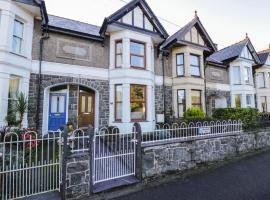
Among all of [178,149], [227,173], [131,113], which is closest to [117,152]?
[178,149]

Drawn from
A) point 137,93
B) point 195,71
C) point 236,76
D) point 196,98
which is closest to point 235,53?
point 236,76

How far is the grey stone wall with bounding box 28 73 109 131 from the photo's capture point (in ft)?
32.3

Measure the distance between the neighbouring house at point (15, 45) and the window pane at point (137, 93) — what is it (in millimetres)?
5798

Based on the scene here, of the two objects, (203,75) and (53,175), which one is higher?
(203,75)

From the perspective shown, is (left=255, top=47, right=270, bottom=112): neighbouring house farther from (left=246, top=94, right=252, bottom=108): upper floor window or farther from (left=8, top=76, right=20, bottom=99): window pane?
(left=8, top=76, right=20, bottom=99): window pane

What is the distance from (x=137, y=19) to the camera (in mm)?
12734

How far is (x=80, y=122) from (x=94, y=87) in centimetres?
228

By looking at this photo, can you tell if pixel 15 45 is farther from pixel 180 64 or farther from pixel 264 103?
pixel 264 103

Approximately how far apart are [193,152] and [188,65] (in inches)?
350

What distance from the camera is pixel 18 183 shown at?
4715mm

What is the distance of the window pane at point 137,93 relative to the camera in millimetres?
12125

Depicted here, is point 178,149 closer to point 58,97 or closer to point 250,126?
point 250,126

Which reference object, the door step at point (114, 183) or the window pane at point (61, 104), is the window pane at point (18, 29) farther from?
the door step at point (114, 183)

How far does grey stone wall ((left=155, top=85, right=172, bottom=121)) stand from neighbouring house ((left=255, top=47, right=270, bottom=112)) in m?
13.9
